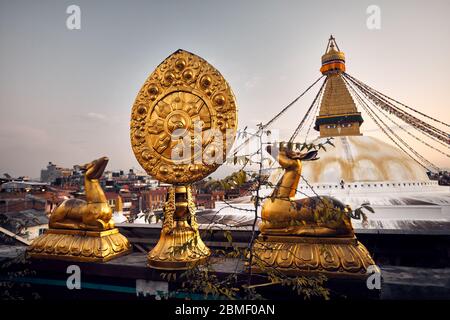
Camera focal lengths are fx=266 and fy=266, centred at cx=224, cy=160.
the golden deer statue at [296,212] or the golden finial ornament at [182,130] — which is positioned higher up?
the golden finial ornament at [182,130]

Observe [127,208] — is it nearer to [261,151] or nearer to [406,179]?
[406,179]

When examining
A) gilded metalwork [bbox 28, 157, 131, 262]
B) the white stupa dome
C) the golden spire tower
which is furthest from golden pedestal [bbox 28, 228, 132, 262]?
the golden spire tower

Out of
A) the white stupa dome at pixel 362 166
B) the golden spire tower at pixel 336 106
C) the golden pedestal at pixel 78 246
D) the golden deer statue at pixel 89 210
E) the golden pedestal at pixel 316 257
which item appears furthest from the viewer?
the golden spire tower at pixel 336 106

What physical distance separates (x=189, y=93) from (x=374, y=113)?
17.7m

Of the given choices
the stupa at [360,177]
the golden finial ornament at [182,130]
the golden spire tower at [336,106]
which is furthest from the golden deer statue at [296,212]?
the golden spire tower at [336,106]

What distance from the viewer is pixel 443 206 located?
862 centimetres

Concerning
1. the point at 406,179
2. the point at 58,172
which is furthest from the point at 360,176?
the point at 58,172

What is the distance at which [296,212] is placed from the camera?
98.7 inches

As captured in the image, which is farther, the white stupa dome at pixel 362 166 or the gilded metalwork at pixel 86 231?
the white stupa dome at pixel 362 166

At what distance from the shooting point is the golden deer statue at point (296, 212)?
2406 millimetres

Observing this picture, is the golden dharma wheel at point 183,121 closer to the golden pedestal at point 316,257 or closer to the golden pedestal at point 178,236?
the golden pedestal at point 178,236

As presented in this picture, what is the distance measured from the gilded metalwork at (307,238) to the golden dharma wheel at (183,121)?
0.72m

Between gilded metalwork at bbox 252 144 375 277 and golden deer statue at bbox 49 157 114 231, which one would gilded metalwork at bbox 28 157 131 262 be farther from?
gilded metalwork at bbox 252 144 375 277
